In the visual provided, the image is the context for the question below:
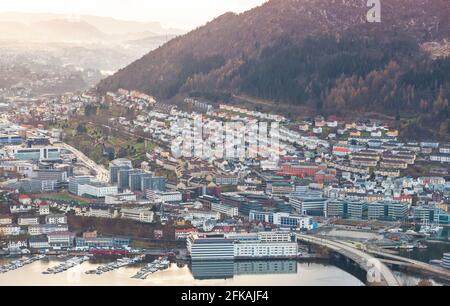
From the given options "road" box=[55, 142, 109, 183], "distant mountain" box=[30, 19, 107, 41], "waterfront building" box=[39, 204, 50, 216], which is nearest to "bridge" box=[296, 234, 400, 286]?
"waterfront building" box=[39, 204, 50, 216]

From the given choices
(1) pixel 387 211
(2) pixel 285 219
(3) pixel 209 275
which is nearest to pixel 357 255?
(3) pixel 209 275

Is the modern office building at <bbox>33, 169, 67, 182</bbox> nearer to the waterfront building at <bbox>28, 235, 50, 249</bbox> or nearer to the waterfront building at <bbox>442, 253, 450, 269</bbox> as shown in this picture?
the waterfront building at <bbox>28, 235, 50, 249</bbox>

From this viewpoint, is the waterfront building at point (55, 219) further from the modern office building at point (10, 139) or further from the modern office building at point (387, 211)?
the modern office building at point (10, 139)

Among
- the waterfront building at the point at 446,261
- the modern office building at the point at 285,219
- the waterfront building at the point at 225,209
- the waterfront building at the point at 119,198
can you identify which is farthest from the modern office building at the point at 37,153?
the waterfront building at the point at 446,261

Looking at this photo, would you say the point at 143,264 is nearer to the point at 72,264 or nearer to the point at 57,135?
the point at 72,264
